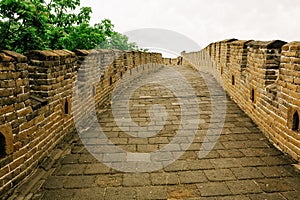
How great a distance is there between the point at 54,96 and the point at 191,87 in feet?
15.6

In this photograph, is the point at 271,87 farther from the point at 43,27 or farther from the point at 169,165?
the point at 43,27

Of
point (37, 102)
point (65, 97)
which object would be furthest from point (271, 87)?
point (37, 102)

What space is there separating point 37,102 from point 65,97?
0.79 metres

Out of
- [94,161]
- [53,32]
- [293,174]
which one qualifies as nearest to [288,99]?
[293,174]

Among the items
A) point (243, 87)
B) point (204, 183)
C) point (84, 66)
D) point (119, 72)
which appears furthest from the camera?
point (119, 72)

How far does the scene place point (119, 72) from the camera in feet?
23.7

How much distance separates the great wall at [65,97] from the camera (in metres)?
2.44

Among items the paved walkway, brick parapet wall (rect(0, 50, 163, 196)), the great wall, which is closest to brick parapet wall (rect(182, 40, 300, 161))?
the great wall

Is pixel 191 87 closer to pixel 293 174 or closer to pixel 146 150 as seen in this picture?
pixel 146 150

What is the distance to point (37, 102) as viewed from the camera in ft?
9.75

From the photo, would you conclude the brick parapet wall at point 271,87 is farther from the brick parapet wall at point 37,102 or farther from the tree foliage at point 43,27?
the tree foliage at point 43,27

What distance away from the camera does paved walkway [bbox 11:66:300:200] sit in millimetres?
2449

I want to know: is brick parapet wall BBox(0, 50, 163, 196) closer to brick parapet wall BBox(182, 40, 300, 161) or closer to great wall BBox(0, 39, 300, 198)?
great wall BBox(0, 39, 300, 198)

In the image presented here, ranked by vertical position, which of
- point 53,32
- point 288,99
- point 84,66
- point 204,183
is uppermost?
point 53,32
